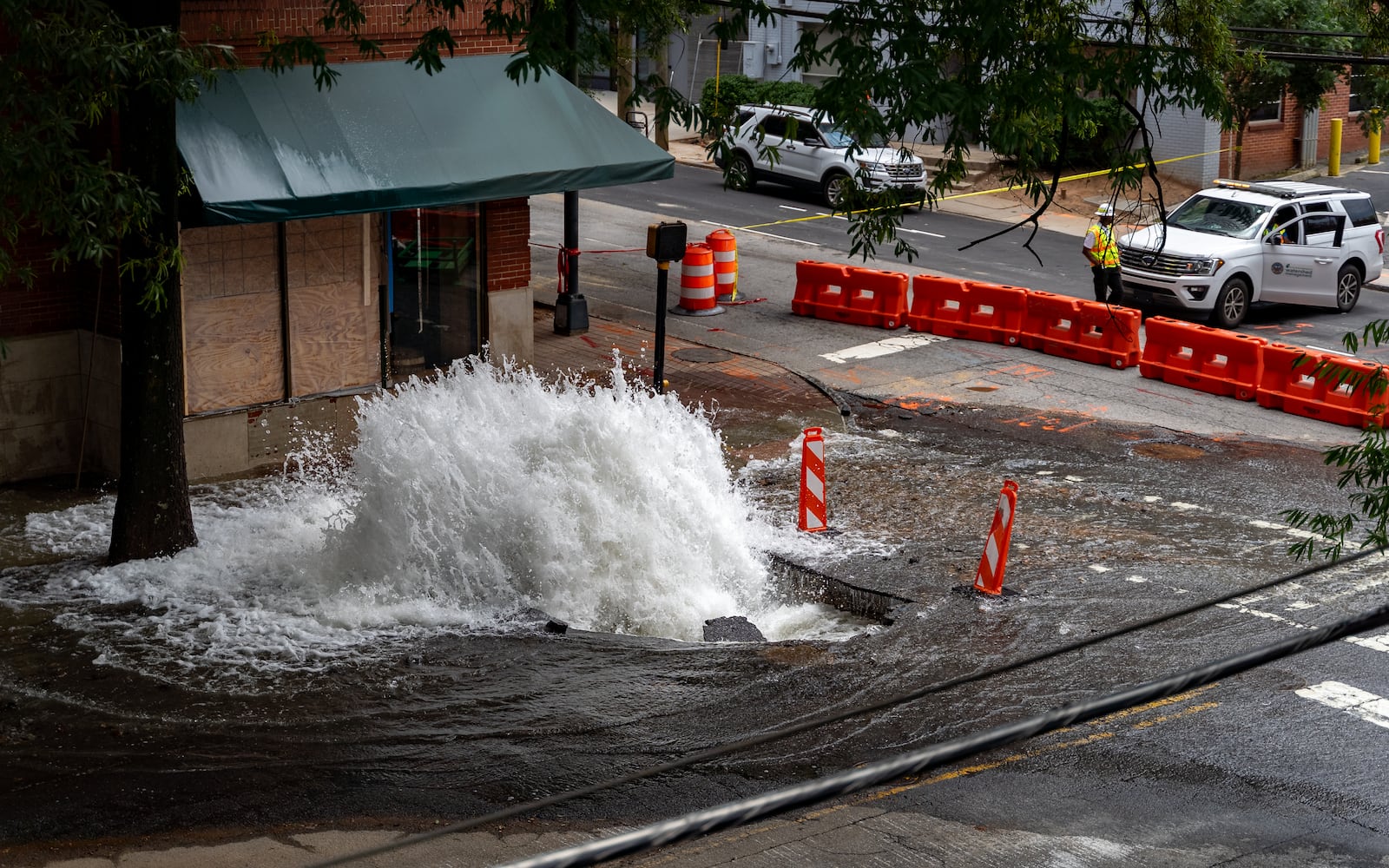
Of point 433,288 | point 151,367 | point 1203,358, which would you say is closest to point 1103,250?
point 1203,358

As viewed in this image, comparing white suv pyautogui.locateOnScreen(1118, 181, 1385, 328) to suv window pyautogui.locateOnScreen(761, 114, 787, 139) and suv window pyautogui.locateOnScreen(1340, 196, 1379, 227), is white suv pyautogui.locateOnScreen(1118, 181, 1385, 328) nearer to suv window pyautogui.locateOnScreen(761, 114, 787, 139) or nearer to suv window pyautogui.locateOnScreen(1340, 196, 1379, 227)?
suv window pyautogui.locateOnScreen(1340, 196, 1379, 227)

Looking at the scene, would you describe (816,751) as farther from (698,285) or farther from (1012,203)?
(1012,203)

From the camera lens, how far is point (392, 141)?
547 inches

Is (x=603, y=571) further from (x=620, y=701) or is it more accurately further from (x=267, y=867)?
(x=267, y=867)

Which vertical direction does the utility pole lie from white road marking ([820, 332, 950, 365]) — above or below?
above

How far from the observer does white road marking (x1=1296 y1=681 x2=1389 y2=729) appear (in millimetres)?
9227

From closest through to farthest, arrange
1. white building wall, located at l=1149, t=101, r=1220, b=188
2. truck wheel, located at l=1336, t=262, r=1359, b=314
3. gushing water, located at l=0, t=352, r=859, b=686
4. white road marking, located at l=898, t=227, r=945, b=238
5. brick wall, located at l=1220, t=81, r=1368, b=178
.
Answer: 1. gushing water, located at l=0, t=352, r=859, b=686
2. truck wheel, located at l=1336, t=262, r=1359, b=314
3. white road marking, located at l=898, t=227, r=945, b=238
4. white building wall, located at l=1149, t=101, r=1220, b=188
5. brick wall, located at l=1220, t=81, r=1368, b=178

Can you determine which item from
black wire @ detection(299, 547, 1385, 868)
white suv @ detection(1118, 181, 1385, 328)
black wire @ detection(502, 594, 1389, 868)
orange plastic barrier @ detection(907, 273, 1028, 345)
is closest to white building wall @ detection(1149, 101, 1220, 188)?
white suv @ detection(1118, 181, 1385, 328)

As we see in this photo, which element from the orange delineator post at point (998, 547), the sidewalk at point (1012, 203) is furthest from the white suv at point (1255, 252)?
the orange delineator post at point (998, 547)

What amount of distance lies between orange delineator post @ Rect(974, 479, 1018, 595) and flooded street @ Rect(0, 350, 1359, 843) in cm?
15

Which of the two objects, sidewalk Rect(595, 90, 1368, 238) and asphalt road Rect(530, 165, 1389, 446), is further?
sidewalk Rect(595, 90, 1368, 238)

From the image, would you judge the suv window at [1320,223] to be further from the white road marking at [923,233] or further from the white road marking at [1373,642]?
the white road marking at [1373,642]

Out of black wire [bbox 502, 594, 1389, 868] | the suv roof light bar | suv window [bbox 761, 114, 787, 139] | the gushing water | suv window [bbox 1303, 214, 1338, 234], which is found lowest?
the gushing water

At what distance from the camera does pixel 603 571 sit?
11.0 m
